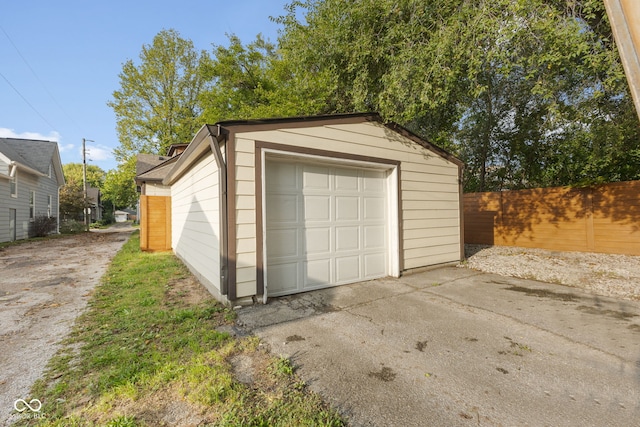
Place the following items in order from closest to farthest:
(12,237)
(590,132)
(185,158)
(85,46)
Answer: (185,158) → (590,132) → (85,46) → (12,237)

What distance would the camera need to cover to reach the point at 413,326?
3.14 metres

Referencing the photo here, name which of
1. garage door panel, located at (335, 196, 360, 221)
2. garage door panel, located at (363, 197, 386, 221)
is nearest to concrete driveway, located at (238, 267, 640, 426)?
garage door panel, located at (335, 196, 360, 221)

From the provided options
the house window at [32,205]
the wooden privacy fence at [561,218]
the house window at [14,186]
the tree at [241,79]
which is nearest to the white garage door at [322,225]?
the wooden privacy fence at [561,218]

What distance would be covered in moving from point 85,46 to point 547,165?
16058 mm

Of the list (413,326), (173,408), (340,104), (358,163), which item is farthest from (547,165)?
(173,408)

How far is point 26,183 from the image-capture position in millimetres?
13141

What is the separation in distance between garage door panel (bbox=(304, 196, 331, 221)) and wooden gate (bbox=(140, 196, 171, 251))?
21.7ft

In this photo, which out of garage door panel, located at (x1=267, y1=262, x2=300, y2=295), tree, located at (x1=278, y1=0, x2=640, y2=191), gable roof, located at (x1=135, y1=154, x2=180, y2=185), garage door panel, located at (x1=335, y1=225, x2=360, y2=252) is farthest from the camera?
gable roof, located at (x1=135, y1=154, x2=180, y2=185)

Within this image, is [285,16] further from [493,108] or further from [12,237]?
[12,237]

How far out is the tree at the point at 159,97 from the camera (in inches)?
720

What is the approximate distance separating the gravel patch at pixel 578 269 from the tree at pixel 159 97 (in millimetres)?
18361

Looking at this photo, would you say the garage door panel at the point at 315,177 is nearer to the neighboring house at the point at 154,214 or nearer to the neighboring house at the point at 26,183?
the neighboring house at the point at 154,214

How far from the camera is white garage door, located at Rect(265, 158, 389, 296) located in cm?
422

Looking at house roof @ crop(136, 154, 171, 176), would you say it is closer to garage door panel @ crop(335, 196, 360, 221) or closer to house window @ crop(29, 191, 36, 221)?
house window @ crop(29, 191, 36, 221)
